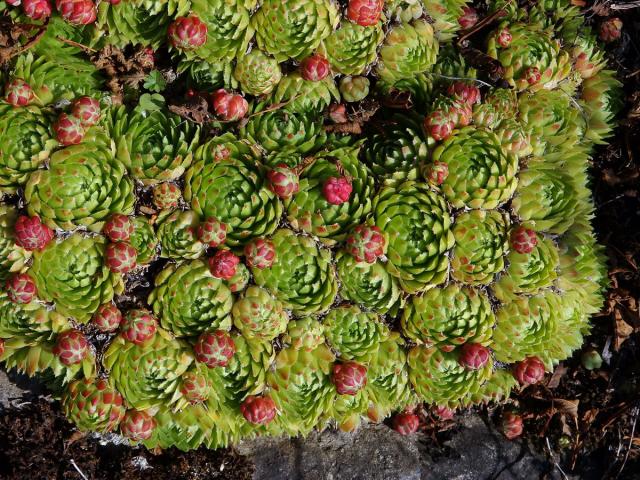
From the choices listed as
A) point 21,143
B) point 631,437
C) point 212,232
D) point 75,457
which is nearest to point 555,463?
point 631,437

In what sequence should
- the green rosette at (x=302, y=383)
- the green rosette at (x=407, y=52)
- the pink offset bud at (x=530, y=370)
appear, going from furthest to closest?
the pink offset bud at (x=530, y=370)
the green rosette at (x=407, y=52)
the green rosette at (x=302, y=383)

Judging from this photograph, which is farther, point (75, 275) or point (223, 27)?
point (223, 27)

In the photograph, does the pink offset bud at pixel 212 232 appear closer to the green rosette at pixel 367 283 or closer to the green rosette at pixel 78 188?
the green rosette at pixel 78 188

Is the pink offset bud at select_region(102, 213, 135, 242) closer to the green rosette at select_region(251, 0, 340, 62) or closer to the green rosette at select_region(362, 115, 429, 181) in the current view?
the green rosette at select_region(251, 0, 340, 62)

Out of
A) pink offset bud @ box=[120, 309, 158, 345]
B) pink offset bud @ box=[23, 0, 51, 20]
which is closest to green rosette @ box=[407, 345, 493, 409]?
pink offset bud @ box=[120, 309, 158, 345]

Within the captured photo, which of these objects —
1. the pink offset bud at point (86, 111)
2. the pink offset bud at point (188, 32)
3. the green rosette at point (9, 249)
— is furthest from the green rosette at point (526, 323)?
the green rosette at point (9, 249)

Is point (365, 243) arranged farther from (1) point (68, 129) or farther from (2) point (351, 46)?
(1) point (68, 129)

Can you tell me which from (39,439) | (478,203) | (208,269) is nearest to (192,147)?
(208,269)
